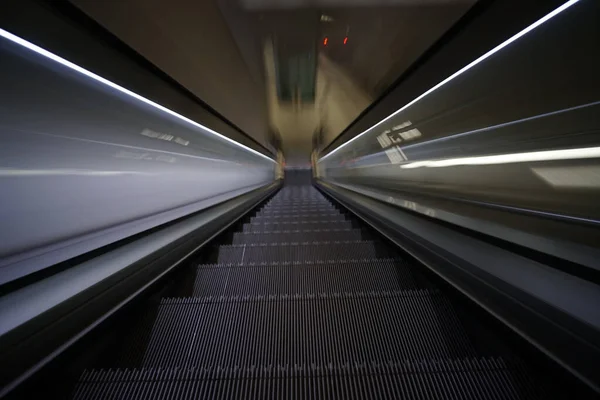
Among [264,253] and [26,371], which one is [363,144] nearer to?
[264,253]

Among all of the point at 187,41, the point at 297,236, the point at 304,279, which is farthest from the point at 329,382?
the point at 187,41

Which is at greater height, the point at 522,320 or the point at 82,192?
the point at 82,192

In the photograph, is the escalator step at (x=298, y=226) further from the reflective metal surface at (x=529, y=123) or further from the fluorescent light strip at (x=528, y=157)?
the fluorescent light strip at (x=528, y=157)

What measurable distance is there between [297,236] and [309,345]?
227cm

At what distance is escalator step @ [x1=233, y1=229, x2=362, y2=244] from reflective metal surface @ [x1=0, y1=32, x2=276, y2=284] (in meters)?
0.84

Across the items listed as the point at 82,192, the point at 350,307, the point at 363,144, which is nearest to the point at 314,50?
the point at 363,144

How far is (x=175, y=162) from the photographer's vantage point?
3668 millimetres

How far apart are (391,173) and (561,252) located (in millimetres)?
4150

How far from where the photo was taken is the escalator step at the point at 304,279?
85.2 inches

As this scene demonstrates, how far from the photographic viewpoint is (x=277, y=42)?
702cm

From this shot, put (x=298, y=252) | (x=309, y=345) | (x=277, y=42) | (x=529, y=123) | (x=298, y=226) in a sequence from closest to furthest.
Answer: (x=309, y=345) → (x=529, y=123) → (x=298, y=252) → (x=298, y=226) → (x=277, y=42)

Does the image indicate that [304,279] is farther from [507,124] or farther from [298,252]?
[507,124]

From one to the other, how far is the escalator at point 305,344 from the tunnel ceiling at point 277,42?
1.65m

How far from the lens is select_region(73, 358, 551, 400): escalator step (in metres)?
1.06
